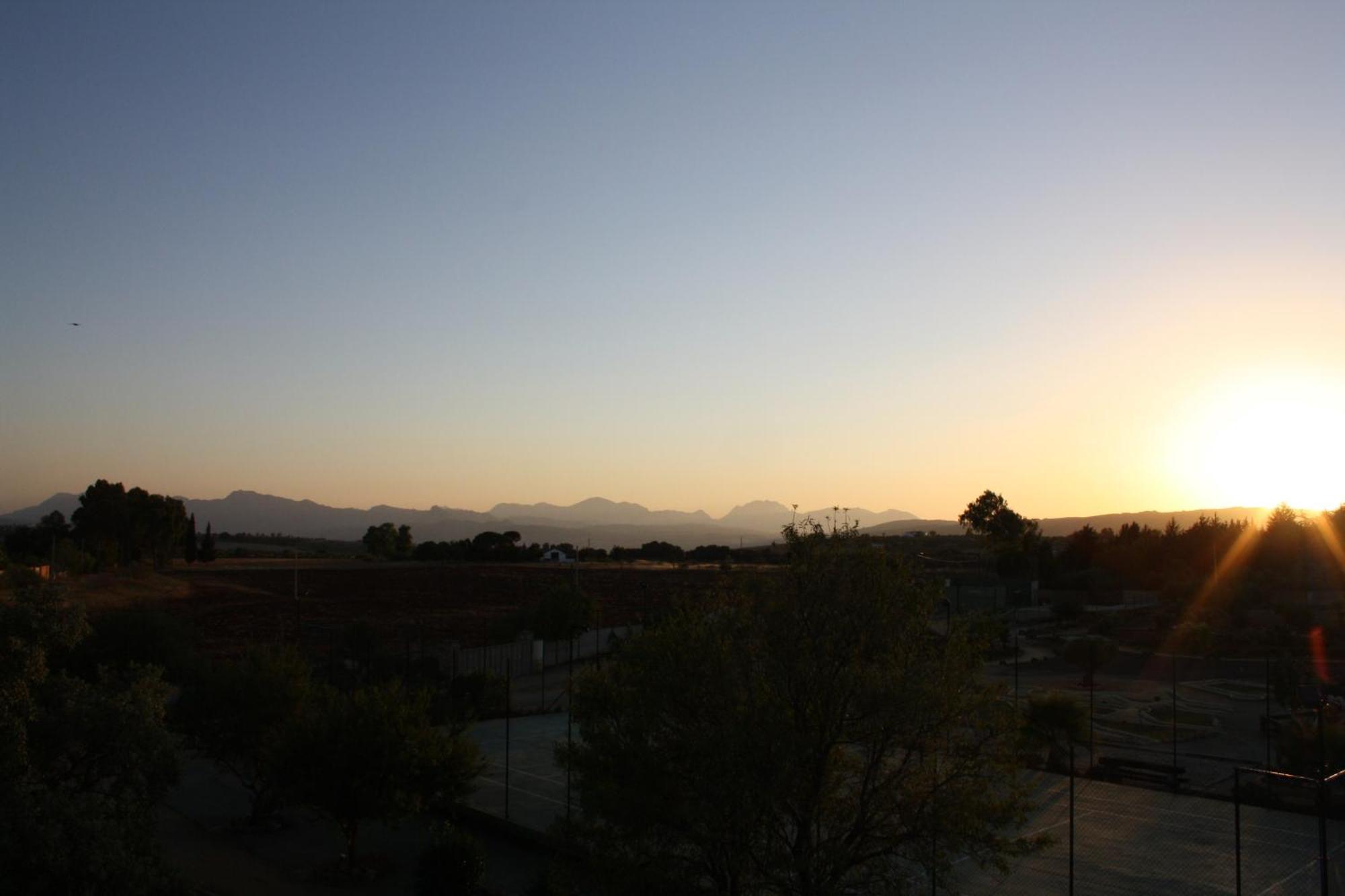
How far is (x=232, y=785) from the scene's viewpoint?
89.0ft

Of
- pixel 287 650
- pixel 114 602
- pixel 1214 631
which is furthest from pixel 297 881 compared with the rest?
pixel 114 602

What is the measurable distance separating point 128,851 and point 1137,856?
17.9 m

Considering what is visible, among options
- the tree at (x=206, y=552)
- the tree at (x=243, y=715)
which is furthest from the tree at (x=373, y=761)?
the tree at (x=206, y=552)

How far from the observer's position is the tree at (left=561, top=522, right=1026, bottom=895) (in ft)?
41.6

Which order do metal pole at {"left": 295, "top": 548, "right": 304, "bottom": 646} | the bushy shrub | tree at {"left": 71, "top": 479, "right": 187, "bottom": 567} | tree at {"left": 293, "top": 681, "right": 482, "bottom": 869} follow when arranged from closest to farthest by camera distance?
1. the bushy shrub
2. tree at {"left": 293, "top": 681, "right": 482, "bottom": 869}
3. metal pole at {"left": 295, "top": 548, "right": 304, "bottom": 646}
4. tree at {"left": 71, "top": 479, "right": 187, "bottom": 567}

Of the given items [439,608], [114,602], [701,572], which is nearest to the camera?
[114,602]

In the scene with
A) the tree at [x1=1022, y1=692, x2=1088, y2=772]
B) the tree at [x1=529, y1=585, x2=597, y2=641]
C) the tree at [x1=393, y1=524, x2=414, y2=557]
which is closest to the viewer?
the tree at [x1=1022, y1=692, x2=1088, y2=772]

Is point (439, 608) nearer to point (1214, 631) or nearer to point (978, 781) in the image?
point (1214, 631)

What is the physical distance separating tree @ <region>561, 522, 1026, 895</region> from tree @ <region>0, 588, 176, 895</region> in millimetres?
5708

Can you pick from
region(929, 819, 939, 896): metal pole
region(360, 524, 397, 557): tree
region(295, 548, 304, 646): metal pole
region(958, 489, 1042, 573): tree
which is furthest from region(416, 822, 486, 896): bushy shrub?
region(360, 524, 397, 557): tree

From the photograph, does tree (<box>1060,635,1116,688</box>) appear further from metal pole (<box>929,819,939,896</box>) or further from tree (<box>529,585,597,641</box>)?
metal pole (<box>929,819,939,896</box>)

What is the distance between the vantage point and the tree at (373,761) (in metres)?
19.3

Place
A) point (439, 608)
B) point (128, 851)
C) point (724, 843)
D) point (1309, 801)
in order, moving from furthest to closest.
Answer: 1. point (439, 608)
2. point (1309, 801)
3. point (724, 843)
4. point (128, 851)

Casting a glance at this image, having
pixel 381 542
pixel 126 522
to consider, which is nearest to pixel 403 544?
pixel 381 542
